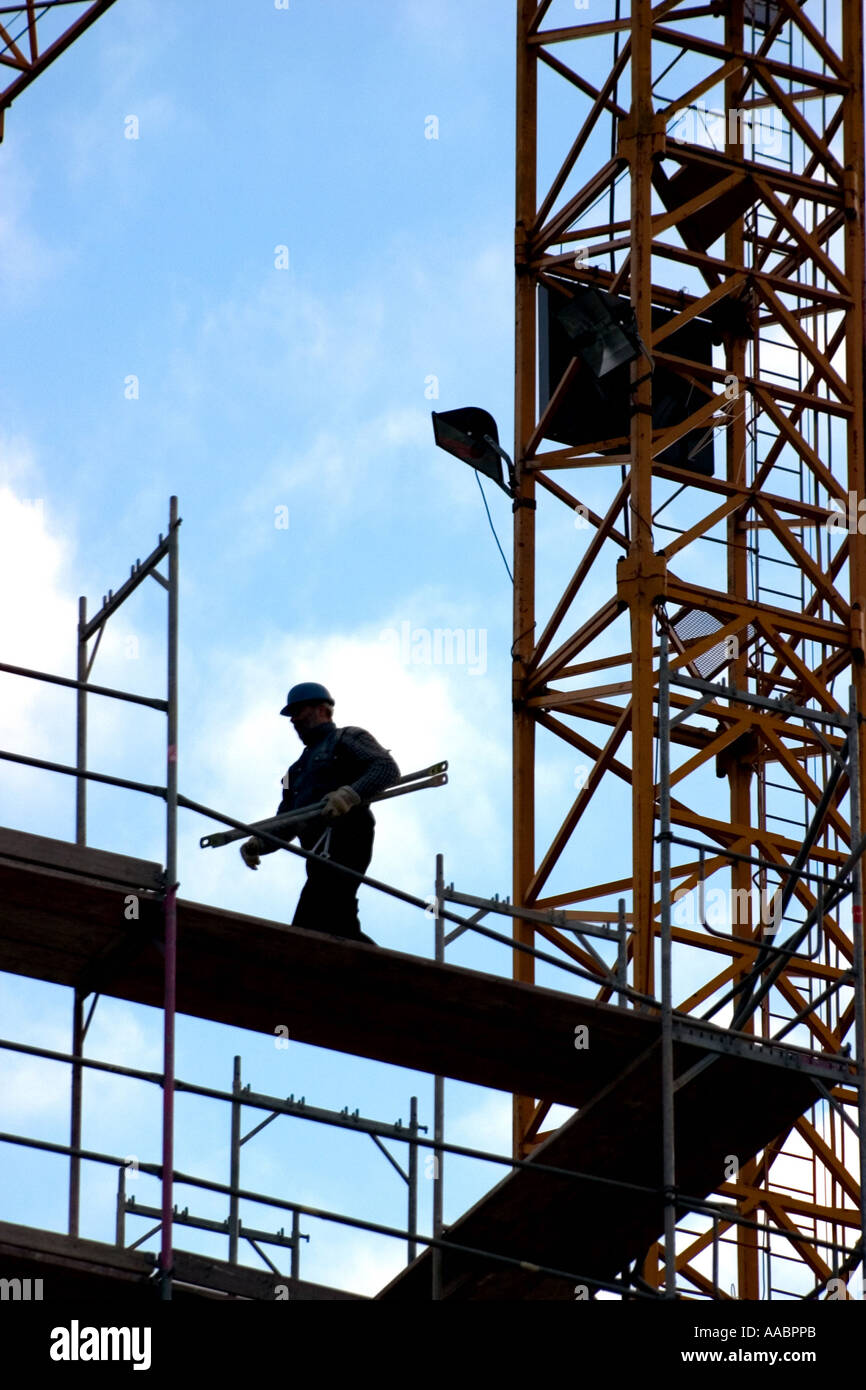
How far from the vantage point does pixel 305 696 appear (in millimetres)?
19328

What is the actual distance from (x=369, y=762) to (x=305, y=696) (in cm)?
99

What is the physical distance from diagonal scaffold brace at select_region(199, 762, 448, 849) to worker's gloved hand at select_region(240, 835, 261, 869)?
65 millimetres

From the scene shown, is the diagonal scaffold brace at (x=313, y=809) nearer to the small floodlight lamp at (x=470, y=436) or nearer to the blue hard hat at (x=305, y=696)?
the blue hard hat at (x=305, y=696)

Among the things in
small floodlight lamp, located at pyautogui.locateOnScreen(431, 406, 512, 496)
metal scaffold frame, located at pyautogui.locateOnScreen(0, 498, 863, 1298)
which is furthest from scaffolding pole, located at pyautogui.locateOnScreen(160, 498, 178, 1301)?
small floodlight lamp, located at pyautogui.locateOnScreen(431, 406, 512, 496)

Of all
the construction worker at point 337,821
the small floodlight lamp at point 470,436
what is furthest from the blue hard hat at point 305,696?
the small floodlight lamp at point 470,436

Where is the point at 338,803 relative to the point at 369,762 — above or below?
below

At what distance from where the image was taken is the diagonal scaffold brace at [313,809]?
18.3 meters

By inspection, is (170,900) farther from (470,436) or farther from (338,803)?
(470,436)

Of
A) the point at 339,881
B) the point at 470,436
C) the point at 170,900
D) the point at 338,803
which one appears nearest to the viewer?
the point at 170,900

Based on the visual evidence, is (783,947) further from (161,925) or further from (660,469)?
(660,469)

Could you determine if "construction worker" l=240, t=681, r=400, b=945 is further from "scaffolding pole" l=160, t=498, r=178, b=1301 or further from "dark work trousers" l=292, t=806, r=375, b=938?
"scaffolding pole" l=160, t=498, r=178, b=1301

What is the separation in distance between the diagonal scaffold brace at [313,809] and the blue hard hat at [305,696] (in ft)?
2.97

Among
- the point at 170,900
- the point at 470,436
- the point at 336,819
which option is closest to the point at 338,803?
the point at 336,819
